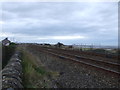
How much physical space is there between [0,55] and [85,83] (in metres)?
4.23

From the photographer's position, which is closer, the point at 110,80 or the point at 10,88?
the point at 10,88

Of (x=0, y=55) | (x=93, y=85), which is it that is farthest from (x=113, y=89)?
(x=0, y=55)

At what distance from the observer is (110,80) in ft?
27.6

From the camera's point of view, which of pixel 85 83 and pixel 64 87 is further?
pixel 85 83

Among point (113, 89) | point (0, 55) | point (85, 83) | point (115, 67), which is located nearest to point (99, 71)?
point (115, 67)

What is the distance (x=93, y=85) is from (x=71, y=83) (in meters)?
0.84

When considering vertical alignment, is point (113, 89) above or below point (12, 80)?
below

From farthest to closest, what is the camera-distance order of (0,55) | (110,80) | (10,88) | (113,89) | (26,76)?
(0,55) → (110,80) → (113,89) → (26,76) → (10,88)

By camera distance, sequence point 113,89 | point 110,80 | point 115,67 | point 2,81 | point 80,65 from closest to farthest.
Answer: point 2,81
point 113,89
point 110,80
point 115,67
point 80,65

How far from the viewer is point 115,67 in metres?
11.1

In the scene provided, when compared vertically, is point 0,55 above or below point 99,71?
above

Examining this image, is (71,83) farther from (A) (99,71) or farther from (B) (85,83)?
(A) (99,71)

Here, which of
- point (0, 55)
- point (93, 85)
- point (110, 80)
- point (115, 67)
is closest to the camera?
point (93, 85)

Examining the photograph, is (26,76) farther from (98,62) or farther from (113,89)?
(98,62)
